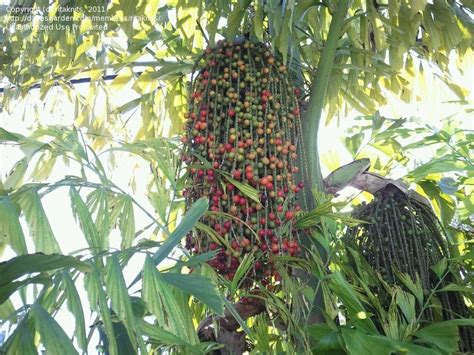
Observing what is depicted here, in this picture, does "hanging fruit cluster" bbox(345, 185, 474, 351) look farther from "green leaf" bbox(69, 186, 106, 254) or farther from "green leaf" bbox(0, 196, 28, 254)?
"green leaf" bbox(0, 196, 28, 254)

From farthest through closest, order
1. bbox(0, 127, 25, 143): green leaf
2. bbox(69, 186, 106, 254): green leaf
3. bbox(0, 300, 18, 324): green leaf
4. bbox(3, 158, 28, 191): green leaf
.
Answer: bbox(3, 158, 28, 191): green leaf → bbox(0, 127, 25, 143): green leaf → bbox(69, 186, 106, 254): green leaf → bbox(0, 300, 18, 324): green leaf

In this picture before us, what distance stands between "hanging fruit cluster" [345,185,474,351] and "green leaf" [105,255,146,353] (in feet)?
2.53

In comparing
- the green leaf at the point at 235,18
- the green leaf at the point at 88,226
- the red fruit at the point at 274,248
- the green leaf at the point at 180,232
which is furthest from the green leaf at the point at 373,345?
the green leaf at the point at 235,18

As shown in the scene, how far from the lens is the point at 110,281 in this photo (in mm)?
854

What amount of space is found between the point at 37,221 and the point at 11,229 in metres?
0.05

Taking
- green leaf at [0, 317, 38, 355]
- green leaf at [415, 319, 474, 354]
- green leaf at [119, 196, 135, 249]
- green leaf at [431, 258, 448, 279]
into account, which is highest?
green leaf at [119, 196, 135, 249]

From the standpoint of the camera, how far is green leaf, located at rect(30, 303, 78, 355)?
0.75 m

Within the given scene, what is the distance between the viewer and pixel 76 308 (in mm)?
834

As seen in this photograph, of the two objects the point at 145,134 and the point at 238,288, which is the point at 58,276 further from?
the point at 145,134

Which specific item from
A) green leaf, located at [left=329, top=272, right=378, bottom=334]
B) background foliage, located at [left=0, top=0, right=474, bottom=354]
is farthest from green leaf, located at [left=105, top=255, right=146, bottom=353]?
green leaf, located at [left=329, top=272, right=378, bottom=334]

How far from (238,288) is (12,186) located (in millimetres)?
458

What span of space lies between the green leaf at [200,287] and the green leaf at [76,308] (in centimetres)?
11

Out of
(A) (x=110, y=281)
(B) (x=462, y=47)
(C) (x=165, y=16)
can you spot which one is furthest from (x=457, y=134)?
(A) (x=110, y=281)

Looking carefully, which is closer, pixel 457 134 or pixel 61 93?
pixel 457 134
